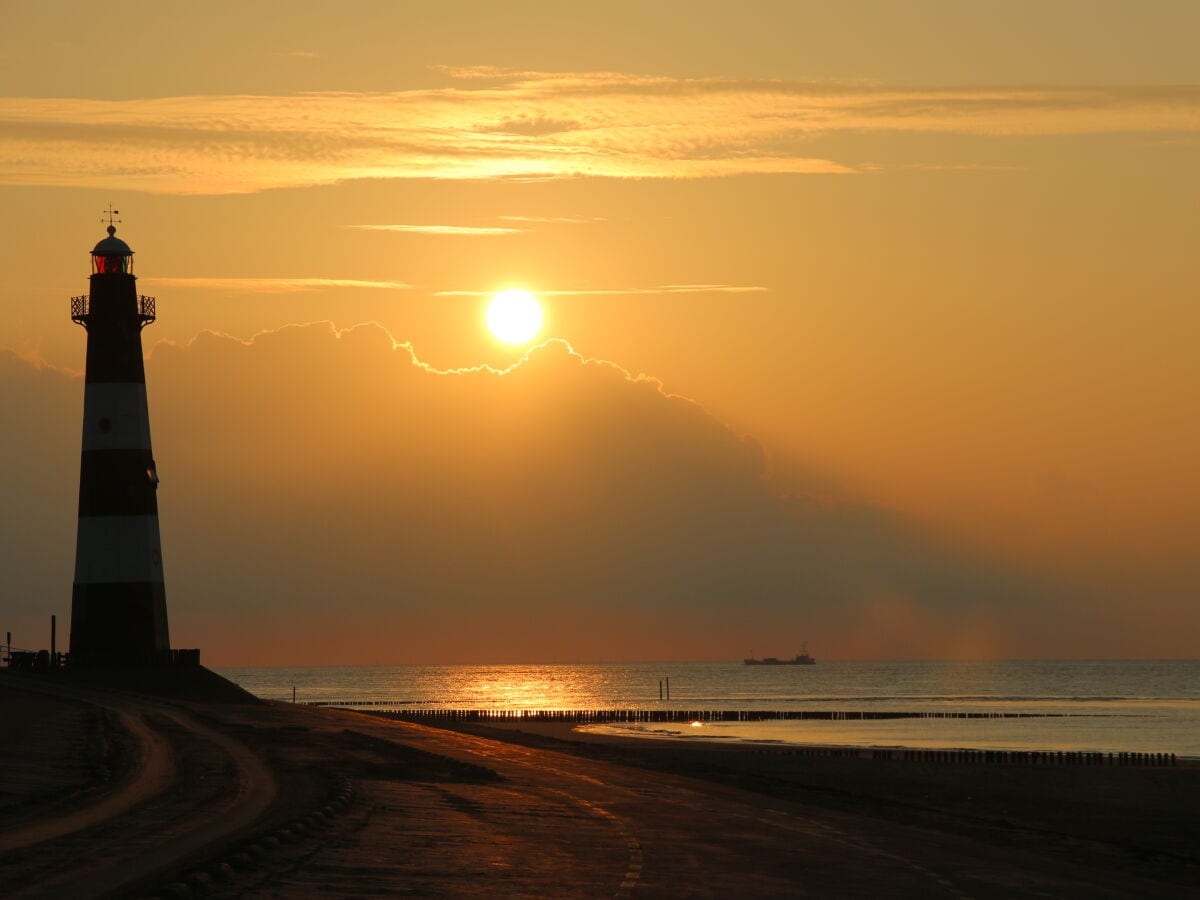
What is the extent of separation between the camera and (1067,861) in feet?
101

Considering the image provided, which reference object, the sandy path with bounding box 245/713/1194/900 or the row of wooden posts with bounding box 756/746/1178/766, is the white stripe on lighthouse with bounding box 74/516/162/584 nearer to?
the row of wooden posts with bounding box 756/746/1178/766

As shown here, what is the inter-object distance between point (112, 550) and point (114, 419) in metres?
6.39

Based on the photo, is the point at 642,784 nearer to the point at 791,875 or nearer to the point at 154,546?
the point at 791,875

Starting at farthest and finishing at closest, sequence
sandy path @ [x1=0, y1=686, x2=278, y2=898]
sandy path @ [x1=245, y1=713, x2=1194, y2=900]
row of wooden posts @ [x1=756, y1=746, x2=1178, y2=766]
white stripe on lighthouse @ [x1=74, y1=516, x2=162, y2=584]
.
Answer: row of wooden posts @ [x1=756, y1=746, x2=1178, y2=766] → white stripe on lighthouse @ [x1=74, y1=516, x2=162, y2=584] → sandy path @ [x1=245, y1=713, x2=1194, y2=900] → sandy path @ [x1=0, y1=686, x2=278, y2=898]

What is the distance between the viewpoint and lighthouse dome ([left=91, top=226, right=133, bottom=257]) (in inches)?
3105

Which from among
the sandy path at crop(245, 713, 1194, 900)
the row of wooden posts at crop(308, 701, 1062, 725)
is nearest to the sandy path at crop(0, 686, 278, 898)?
the sandy path at crop(245, 713, 1194, 900)

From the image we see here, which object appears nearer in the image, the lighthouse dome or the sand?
the sand

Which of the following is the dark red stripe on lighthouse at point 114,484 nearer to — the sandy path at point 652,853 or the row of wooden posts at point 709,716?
the sandy path at point 652,853

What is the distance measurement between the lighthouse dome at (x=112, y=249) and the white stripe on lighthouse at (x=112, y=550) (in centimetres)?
1358

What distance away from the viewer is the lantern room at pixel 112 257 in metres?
78.4

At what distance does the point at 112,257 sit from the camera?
3100 inches

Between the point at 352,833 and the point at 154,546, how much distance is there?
5377cm

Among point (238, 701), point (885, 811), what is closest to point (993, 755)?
point (238, 701)

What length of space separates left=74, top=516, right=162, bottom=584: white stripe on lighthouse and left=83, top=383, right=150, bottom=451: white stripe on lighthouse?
363 cm
